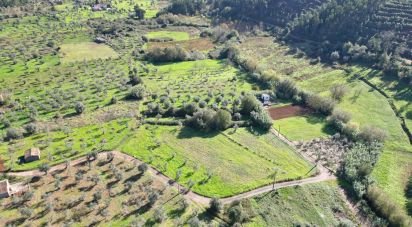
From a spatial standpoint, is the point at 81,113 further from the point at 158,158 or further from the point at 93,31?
the point at 93,31

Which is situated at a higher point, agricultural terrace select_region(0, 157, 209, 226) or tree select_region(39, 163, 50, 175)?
tree select_region(39, 163, 50, 175)

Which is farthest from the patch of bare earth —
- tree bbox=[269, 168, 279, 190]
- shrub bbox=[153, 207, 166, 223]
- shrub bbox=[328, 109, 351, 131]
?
shrub bbox=[153, 207, 166, 223]

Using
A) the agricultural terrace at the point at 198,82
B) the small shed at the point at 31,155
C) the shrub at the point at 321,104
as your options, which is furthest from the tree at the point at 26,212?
the shrub at the point at 321,104

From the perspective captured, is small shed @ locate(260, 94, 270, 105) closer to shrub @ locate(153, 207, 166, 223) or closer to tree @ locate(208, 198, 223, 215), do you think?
tree @ locate(208, 198, 223, 215)

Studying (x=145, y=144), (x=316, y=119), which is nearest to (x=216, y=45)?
(x=316, y=119)

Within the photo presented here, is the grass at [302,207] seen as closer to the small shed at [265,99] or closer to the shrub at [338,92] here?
the small shed at [265,99]

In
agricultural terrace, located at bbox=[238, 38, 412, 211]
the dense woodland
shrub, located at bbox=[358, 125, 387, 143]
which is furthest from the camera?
the dense woodland

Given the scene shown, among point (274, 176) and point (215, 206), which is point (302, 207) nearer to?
point (274, 176)
